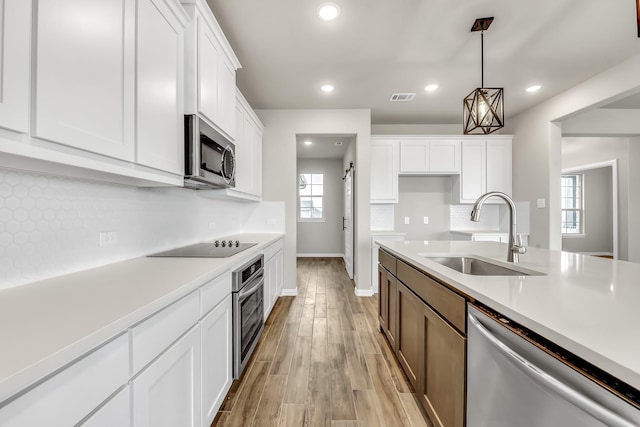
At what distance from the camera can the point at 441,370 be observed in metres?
1.32

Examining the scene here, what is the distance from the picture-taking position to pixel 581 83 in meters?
3.27

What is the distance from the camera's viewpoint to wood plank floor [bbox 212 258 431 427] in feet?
5.20

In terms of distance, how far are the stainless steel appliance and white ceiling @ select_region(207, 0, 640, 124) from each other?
6.31 ft

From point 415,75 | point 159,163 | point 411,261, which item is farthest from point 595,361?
point 415,75

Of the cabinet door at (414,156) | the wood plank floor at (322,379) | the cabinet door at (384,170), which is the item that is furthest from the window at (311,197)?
the wood plank floor at (322,379)

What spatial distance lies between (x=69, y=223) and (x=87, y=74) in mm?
684

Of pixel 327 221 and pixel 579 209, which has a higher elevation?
pixel 579 209

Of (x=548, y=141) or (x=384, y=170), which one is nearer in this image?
(x=548, y=141)

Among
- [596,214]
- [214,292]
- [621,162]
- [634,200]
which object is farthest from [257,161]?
[596,214]

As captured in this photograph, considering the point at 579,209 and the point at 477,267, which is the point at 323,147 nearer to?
the point at 477,267

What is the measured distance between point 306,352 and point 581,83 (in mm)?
4365

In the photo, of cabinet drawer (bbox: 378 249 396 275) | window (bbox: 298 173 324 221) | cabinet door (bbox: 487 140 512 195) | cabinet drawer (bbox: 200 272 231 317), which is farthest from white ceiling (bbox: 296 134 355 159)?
cabinet drawer (bbox: 200 272 231 317)

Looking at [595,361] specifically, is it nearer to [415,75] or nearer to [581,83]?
[415,75]

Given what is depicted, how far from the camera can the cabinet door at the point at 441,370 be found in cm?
114
